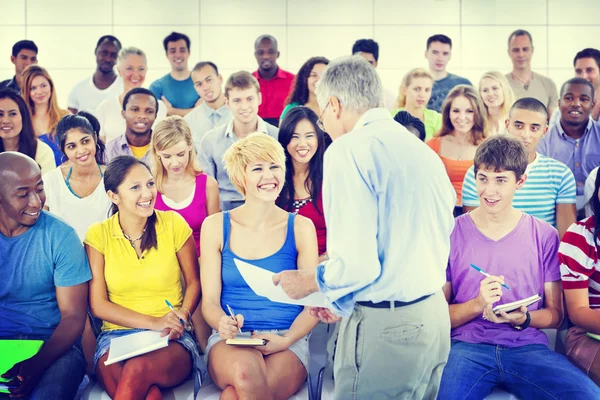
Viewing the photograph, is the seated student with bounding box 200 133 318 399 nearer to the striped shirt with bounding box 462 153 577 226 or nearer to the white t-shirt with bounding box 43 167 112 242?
the white t-shirt with bounding box 43 167 112 242

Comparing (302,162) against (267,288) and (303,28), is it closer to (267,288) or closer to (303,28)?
(267,288)

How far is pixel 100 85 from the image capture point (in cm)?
587

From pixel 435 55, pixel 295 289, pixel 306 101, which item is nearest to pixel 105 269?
pixel 295 289

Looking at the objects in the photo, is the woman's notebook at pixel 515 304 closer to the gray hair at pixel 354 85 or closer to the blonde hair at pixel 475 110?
the gray hair at pixel 354 85

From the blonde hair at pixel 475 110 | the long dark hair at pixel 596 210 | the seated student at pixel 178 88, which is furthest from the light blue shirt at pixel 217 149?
the long dark hair at pixel 596 210

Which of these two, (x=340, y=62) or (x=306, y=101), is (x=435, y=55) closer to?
(x=306, y=101)

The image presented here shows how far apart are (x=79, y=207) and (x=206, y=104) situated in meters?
1.88

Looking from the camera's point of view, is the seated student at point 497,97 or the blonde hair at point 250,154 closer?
the blonde hair at point 250,154

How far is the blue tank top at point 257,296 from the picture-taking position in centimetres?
282

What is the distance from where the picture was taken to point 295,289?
7.00ft

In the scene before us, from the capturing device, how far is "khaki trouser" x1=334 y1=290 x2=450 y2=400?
78.9 inches

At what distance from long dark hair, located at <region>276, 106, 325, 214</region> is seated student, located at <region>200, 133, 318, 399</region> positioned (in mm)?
611

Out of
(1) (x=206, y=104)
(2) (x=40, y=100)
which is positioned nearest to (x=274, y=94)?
(1) (x=206, y=104)

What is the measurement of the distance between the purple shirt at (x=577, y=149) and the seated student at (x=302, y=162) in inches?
60.0
